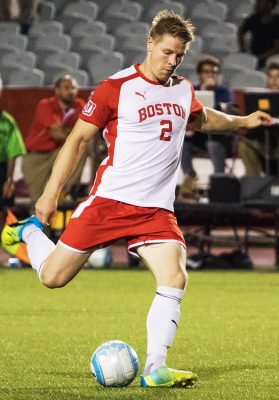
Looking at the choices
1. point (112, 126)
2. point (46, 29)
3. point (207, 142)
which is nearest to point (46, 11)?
point (46, 29)

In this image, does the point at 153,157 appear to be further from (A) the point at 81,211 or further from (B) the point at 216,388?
(B) the point at 216,388

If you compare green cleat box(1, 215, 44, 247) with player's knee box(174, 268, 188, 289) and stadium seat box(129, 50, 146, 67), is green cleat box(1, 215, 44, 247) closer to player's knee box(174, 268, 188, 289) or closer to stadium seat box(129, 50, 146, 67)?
player's knee box(174, 268, 188, 289)

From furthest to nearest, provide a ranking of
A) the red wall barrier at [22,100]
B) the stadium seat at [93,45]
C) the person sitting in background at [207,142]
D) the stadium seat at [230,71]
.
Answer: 1. the stadium seat at [93,45]
2. the stadium seat at [230,71]
3. the red wall barrier at [22,100]
4. the person sitting in background at [207,142]

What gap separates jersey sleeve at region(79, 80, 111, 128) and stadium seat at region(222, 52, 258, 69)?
44.0 ft

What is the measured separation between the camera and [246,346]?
7727 millimetres

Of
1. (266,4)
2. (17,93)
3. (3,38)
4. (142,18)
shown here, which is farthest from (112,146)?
(142,18)

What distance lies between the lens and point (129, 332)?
836 centimetres

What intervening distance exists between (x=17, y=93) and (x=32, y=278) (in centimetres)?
475

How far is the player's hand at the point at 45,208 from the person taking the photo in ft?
19.9

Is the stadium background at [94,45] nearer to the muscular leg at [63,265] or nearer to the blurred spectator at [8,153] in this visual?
the blurred spectator at [8,153]

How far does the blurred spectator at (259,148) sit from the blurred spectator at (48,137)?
1943 mm

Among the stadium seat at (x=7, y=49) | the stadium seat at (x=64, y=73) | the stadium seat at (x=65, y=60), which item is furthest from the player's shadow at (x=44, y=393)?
the stadium seat at (x=7, y=49)

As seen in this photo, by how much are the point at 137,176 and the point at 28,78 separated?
41.7 ft

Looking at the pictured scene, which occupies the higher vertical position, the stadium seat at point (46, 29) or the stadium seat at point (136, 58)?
the stadium seat at point (46, 29)
